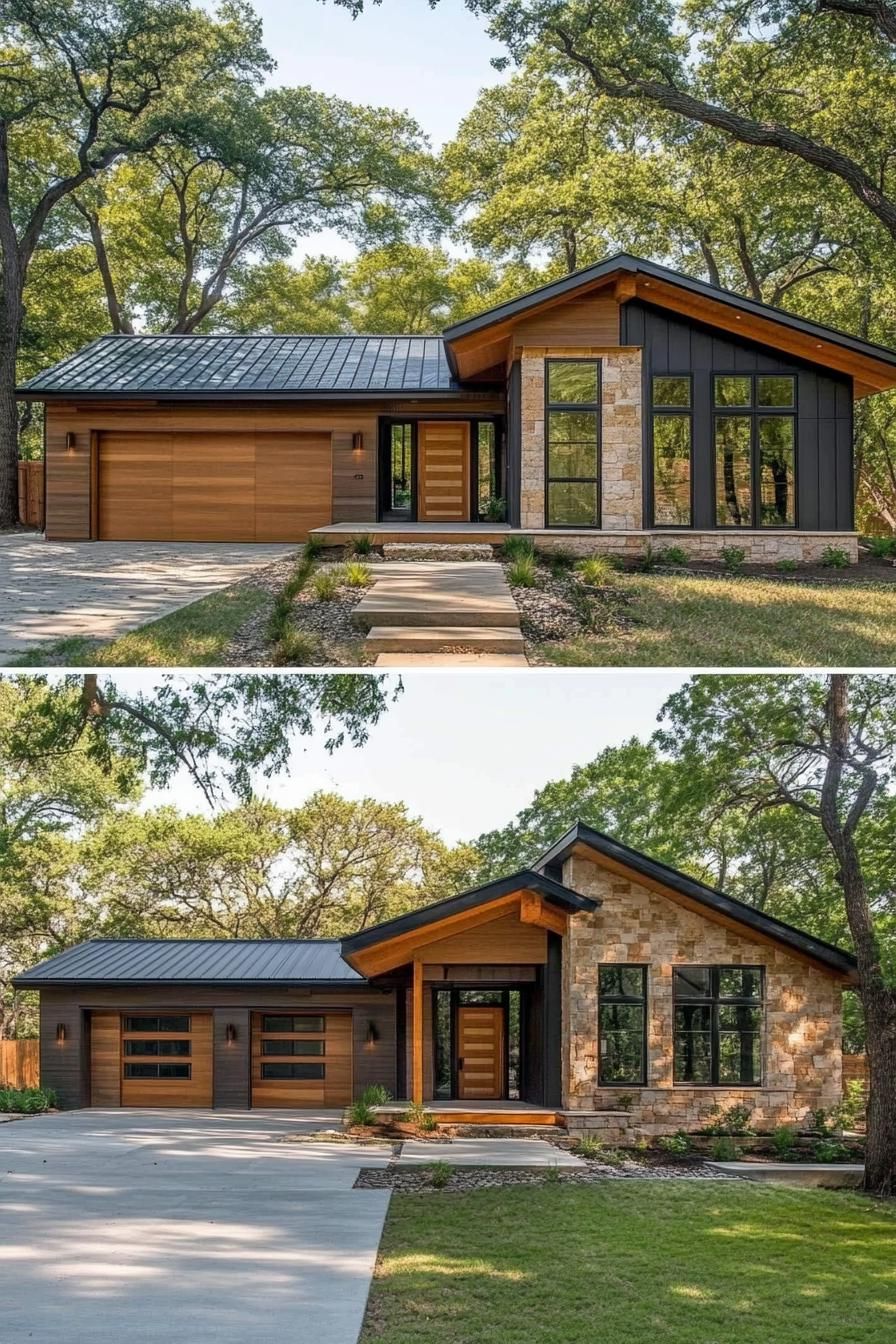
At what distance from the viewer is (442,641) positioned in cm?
977

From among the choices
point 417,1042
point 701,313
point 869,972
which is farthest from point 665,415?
point 417,1042

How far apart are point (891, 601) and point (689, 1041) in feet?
17.3

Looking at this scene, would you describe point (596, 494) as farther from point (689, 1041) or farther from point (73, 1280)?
point (73, 1280)

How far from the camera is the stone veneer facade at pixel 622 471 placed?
50.7 feet

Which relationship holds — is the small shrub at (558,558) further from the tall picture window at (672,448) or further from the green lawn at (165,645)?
the green lawn at (165,645)

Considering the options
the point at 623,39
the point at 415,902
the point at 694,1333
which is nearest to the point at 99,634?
the point at 694,1333

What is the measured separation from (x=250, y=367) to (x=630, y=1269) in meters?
16.5

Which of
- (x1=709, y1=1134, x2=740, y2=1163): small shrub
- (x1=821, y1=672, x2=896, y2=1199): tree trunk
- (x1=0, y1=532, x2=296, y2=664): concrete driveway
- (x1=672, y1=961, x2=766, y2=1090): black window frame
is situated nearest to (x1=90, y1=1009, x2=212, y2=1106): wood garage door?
(x1=0, y1=532, x2=296, y2=664): concrete driveway

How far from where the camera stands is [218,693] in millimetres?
9844

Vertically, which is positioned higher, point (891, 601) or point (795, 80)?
point (795, 80)

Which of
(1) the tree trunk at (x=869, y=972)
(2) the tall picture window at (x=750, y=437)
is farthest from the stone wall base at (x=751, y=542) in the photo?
(1) the tree trunk at (x=869, y=972)

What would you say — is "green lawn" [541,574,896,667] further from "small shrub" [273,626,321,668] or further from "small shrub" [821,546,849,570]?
"small shrub" [273,626,321,668]

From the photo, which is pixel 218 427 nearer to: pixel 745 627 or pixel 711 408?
pixel 711 408

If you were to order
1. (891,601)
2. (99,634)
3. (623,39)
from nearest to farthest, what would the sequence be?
(99,634), (891,601), (623,39)
